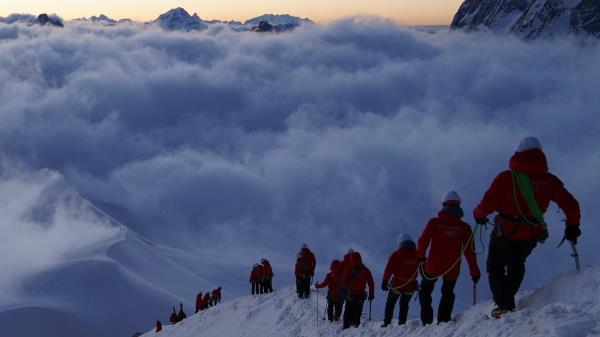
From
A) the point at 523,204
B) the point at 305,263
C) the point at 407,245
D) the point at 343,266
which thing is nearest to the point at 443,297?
the point at 407,245

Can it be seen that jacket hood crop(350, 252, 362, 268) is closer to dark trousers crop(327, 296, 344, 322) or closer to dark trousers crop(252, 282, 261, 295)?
dark trousers crop(327, 296, 344, 322)

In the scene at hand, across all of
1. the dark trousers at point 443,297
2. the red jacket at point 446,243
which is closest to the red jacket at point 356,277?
the dark trousers at point 443,297

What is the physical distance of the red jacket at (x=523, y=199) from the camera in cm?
586

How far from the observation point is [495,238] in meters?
6.29

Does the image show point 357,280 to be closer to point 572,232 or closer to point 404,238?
point 404,238

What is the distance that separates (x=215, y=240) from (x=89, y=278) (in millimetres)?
134050

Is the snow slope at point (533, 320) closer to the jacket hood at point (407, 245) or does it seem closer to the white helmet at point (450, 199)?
the jacket hood at point (407, 245)

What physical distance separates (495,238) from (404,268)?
297 cm

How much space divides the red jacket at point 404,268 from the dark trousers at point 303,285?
703cm

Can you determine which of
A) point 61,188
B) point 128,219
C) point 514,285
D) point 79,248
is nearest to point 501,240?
point 514,285

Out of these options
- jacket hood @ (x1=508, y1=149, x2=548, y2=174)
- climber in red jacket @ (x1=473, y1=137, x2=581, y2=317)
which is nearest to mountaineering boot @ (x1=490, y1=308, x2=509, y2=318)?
climber in red jacket @ (x1=473, y1=137, x2=581, y2=317)

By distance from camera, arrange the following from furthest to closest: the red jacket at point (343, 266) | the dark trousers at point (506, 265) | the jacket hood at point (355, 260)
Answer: the red jacket at point (343, 266)
the jacket hood at point (355, 260)
the dark trousers at point (506, 265)

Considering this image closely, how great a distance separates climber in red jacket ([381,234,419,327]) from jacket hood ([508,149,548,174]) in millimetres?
3261

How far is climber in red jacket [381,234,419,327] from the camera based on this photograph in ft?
29.7
